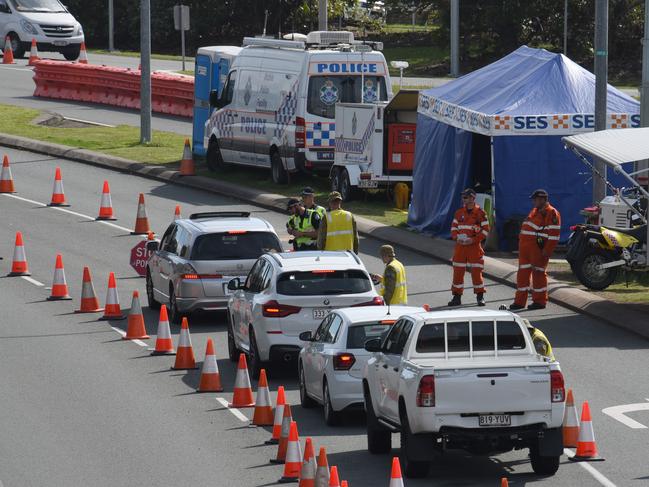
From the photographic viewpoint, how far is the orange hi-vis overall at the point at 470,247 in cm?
2386

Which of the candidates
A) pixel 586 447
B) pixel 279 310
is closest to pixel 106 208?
pixel 279 310

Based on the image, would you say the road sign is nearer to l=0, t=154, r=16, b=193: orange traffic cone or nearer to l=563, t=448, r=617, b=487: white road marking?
l=0, t=154, r=16, b=193: orange traffic cone

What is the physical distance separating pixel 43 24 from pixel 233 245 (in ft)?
124

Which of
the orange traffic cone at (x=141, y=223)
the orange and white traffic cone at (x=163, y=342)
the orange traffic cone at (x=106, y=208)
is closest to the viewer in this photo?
the orange and white traffic cone at (x=163, y=342)

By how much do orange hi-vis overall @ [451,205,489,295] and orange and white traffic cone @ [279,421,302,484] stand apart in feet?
33.1

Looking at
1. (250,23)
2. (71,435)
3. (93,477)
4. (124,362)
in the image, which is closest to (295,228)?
(124,362)

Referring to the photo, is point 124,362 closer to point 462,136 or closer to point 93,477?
point 93,477

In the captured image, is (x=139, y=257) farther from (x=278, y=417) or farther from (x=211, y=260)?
(x=278, y=417)

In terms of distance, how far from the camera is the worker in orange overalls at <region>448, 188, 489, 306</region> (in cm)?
2386

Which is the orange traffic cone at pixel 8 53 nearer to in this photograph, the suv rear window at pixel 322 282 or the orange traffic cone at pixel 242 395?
the suv rear window at pixel 322 282

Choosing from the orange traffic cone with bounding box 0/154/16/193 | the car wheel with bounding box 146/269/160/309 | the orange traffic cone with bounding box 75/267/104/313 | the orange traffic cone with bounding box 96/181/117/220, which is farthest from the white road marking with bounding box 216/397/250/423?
the orange traffic cone with bounding box 0/154/16/193

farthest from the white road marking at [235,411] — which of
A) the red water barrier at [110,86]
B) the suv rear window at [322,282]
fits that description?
the red water barrier at [110,86]

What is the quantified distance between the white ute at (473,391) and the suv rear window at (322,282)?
4364 millimetres

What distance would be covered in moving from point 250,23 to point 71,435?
55.6m
